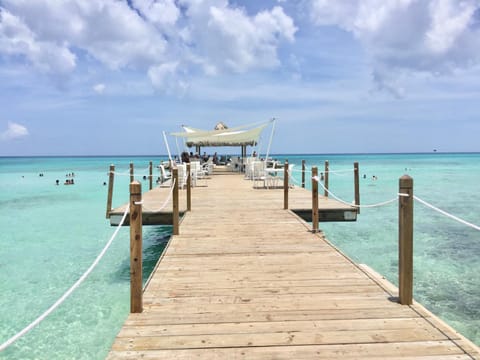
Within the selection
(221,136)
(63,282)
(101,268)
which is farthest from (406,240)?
(221,136)

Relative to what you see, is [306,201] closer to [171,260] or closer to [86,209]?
[171,260]

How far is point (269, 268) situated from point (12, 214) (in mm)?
15602

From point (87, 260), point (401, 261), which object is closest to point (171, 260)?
point (401, 261)

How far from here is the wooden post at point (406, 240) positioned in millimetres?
3471

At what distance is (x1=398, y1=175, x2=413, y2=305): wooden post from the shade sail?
16.4 metres

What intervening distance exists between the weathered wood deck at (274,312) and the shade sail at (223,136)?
46.9ft

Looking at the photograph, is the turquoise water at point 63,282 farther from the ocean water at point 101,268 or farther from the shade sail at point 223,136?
the shade sail at point 223,136

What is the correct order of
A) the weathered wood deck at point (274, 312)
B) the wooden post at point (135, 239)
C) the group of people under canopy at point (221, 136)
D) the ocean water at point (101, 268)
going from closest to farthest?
1. the weathered wood deck at point (274, 312)
2. the wooden post at point (135, 239)
3. the ocean water at point (101, 268)
4. the group of people under canopy at point (221, 136)

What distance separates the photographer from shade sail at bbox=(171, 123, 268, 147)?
1969 cm

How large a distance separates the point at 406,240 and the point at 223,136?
754 inches

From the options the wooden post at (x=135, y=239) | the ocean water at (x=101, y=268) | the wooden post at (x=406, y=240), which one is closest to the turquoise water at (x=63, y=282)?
the ocean water at (x=101, y=268)

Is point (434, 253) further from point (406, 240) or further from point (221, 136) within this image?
point (221, 136)

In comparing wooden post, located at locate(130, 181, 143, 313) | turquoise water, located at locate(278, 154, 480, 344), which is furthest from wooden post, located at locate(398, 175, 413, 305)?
turquoise water, located at locate(278, 154, 480, 344)

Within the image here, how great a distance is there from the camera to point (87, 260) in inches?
370
